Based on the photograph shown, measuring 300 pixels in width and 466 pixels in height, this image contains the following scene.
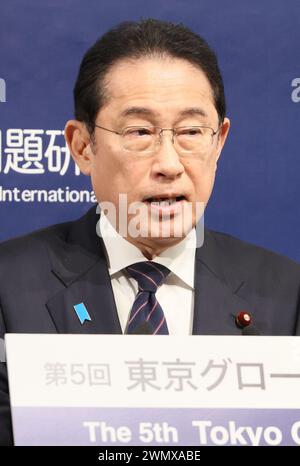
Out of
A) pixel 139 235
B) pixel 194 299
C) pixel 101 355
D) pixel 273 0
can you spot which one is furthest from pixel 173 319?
pixel 273 0

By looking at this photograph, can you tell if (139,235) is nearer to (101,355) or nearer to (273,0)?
(101,355)

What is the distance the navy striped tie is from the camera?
130cm

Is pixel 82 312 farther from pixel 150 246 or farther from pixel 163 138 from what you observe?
pixel 163 138

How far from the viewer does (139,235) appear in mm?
1372

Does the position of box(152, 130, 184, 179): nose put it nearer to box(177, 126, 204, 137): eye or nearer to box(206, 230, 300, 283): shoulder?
box(177, 126, 204, 137): eye

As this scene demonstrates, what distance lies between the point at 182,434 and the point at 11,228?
0.83 metres

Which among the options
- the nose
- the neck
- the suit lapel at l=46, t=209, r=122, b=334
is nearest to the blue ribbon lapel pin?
the suit lapel at l=46, t=209, r=122, b=334

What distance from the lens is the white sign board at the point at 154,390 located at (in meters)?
0.92

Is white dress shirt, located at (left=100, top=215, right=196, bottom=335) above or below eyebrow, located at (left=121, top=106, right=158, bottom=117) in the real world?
below

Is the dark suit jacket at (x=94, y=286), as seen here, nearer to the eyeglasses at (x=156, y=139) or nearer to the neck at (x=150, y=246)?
the neck at (x=150, y=246)

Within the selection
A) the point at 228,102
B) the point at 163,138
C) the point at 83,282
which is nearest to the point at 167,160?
the point at 163,138

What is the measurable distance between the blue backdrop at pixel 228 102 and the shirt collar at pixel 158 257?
267 mm

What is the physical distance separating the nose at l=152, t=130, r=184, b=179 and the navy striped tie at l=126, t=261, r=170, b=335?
0.17 metres

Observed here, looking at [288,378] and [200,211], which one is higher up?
[200,211]
